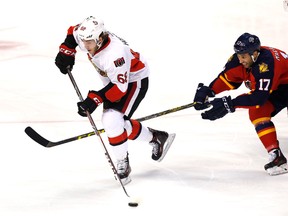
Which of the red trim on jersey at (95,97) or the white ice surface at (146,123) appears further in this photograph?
the red trim on jersey at (95,97)

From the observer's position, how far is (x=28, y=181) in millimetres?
3871

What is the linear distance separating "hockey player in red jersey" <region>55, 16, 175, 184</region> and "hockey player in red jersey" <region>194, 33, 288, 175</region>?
1.28 ft

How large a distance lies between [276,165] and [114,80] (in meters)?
1.06

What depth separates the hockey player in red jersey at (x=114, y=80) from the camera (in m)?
3.68

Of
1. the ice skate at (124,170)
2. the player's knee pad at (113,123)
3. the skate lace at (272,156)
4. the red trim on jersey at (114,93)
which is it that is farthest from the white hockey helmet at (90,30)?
the skate lace at (272,156)

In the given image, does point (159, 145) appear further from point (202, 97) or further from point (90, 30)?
point (90, 30)

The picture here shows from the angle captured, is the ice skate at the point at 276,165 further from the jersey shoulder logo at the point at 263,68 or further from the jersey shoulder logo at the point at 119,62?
the jersey shoulder logo at the point at 119,62

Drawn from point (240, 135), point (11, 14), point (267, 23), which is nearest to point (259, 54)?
point (240, 135)

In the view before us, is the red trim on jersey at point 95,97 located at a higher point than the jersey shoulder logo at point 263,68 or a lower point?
lower

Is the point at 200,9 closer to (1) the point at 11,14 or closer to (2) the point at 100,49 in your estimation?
(1) the point at 11,14

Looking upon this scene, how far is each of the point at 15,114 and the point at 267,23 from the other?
269 cm

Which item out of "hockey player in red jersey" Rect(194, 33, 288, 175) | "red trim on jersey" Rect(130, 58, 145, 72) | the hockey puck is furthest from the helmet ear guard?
the hockey puck

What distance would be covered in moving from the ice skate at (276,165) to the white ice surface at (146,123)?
0.05 metres

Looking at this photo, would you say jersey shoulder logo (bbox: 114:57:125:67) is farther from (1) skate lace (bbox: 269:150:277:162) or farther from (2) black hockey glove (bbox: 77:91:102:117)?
(1) skate lace (bbox: 269:150:277:162)
